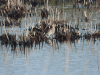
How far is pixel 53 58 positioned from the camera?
932 cm

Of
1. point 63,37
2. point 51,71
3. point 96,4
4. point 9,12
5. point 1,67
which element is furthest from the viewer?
point 96,4

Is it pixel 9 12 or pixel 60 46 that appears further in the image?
pixel 9 12

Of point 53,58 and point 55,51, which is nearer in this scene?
point 53,58

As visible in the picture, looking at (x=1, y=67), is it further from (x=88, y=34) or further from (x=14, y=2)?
(x=14, y=2)

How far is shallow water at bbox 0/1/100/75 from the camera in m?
7.85

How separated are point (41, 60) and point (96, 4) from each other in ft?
47.7

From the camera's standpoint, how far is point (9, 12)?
19219mm

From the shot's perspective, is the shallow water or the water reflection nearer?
the shallow water

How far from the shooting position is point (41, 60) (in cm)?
906

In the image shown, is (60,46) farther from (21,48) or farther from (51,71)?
(51,71)

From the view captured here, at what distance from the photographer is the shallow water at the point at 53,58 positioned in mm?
7848

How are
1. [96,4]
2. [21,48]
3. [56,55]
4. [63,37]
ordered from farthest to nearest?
[96,4] → [63,37] → [21,48] → [56,55]

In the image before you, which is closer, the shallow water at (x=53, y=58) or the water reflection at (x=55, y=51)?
the shallow water at (x=53, y=58)

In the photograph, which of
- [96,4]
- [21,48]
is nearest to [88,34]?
[21,48]
